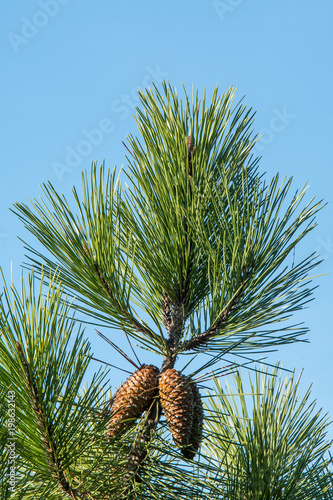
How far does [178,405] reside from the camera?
185cm

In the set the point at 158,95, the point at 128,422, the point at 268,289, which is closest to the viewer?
the point at 128,422

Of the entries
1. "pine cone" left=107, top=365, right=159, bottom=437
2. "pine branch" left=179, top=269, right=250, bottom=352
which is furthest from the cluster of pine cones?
"pine branch" left=179, top=269, right=250, bottom=352

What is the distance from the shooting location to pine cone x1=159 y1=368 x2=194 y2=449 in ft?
6.08

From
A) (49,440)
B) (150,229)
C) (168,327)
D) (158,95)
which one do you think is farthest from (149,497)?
(158,95)

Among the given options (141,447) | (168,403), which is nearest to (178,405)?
(168,403)

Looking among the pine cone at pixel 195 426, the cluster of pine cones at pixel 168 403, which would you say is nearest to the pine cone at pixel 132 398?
the cluster of pine cones at pixel 168 403

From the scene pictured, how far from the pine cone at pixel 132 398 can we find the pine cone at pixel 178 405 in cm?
6

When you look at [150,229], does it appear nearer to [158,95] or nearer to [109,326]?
[109,326]

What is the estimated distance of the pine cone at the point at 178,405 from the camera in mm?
1853

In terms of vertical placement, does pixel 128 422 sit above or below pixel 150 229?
below

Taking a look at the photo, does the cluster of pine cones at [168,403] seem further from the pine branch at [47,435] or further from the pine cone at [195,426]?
the pine branch at [47,435]

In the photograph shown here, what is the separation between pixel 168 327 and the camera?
2.21m

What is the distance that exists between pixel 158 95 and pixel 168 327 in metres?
0.96

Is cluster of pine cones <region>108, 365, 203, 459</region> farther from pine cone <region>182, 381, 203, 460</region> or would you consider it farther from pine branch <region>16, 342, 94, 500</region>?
pine branch <region>16, 342, 94, 500</region>
